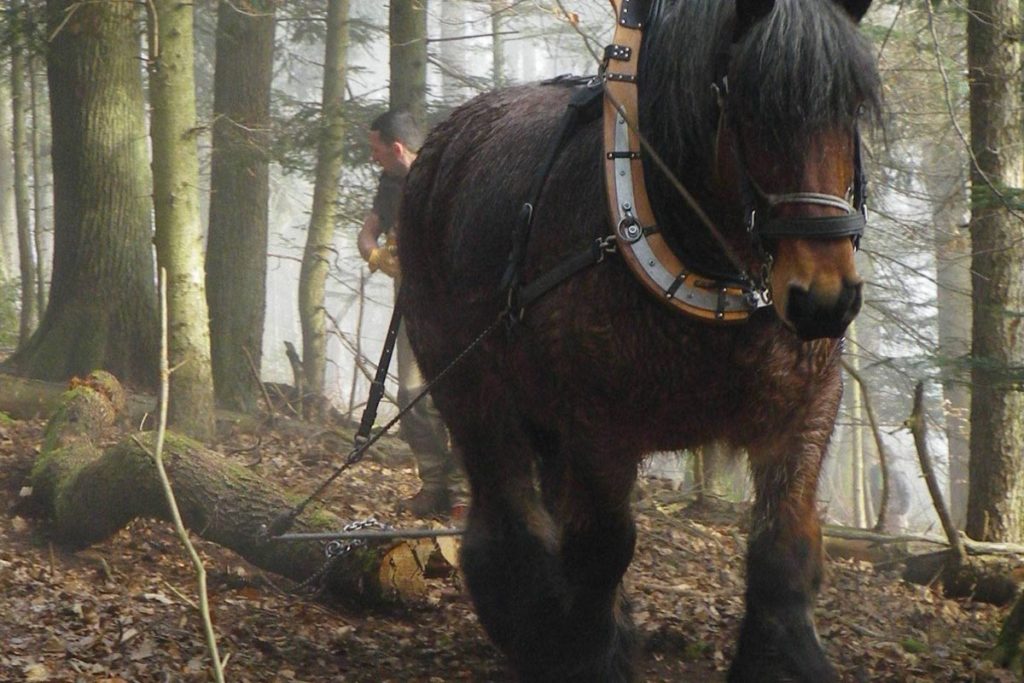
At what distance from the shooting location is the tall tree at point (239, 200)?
35.7 feet

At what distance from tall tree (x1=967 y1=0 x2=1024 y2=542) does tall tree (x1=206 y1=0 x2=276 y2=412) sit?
21.5 ft

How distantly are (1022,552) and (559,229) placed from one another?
341 centimetres

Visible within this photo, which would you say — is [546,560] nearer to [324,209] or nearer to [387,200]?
[387,200]

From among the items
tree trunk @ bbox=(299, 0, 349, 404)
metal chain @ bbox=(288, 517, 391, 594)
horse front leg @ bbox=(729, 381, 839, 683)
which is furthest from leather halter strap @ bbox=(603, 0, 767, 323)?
tree trunk @ bbox=(299, 0, 349, 404)

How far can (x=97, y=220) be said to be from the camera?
31.5 ft

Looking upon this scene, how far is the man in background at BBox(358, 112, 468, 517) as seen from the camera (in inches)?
288

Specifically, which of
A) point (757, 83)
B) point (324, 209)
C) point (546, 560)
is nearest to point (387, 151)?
point (546, 560)

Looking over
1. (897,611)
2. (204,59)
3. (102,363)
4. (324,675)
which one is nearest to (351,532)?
(324,675)

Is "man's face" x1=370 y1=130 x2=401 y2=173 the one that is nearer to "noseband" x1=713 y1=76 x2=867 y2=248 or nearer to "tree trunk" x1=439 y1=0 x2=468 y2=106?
"tree trunk" x1=439 y1=0 x2=468 y2=106

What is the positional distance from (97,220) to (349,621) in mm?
5298

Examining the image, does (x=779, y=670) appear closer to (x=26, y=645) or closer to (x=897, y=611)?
(x=897, y=611)

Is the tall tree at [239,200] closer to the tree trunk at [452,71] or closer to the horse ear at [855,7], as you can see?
the tree trunk at [452,71]

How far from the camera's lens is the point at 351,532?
5.43 m

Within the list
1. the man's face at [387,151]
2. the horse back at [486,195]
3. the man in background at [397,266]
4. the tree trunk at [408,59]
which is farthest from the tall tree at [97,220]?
the horse back at [486,195]
